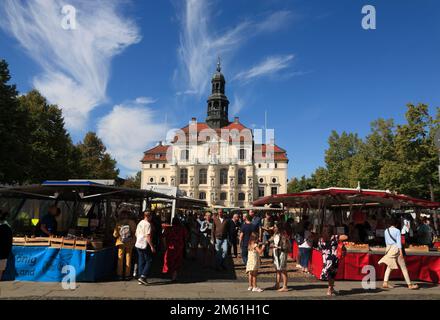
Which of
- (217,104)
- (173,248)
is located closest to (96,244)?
(173,248)

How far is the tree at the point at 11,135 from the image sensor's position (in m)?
25.4

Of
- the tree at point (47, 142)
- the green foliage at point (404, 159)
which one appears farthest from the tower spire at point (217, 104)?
the tree at point (47, 142)

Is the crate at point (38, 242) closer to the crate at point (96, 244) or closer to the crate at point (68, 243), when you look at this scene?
the crate at point (68, 243)

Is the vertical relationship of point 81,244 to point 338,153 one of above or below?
below

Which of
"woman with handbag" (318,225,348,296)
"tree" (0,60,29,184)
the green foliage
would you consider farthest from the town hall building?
"woman with handbag" (318,225,348,296)

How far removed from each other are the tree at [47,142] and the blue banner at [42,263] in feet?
81.0

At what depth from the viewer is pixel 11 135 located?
84.0 ft

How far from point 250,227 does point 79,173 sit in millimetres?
33557

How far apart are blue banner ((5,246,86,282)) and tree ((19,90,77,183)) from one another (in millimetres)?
24694

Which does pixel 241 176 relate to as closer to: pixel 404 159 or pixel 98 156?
pixel 98 156

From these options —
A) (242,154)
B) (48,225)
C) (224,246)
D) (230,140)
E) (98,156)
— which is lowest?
(224,246)

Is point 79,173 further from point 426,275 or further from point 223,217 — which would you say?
point 426,275

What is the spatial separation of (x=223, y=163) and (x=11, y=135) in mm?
50635
